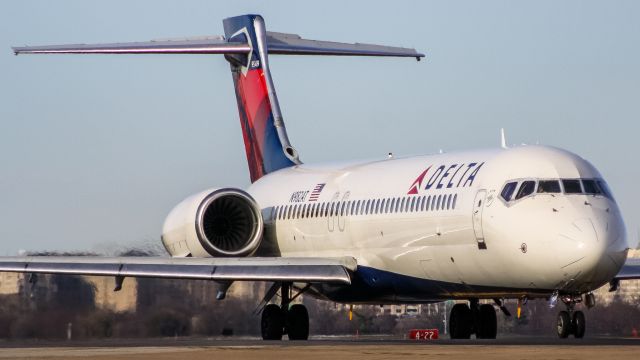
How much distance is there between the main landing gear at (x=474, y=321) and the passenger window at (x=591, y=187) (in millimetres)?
6061

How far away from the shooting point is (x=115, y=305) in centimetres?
3525

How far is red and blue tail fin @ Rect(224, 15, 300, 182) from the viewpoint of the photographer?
116 ft

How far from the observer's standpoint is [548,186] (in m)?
24.4

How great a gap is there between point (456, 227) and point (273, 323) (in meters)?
6.43

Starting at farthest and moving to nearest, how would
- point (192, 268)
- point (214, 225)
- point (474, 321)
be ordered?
point (214, 225) < point (474, 321) < point (192, 268)

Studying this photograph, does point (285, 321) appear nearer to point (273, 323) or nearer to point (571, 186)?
point (273, 323)

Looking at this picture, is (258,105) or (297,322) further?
(258,105)

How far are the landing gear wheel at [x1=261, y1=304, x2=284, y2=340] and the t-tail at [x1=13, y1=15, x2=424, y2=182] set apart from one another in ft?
16.9

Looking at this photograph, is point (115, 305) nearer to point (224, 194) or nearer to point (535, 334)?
point (224, 194)

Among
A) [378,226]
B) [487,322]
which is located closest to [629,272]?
[487,322]

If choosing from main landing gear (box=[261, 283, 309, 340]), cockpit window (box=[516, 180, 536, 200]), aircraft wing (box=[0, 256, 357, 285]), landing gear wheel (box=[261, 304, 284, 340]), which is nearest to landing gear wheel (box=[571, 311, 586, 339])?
cockpit window (box=[516, 180, 536, 200])

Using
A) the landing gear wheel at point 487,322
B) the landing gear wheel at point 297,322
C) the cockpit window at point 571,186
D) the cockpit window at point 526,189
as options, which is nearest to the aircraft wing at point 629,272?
the cockpit window at point 571,186

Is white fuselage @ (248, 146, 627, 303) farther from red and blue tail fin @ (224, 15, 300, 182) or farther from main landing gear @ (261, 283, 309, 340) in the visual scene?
red and blue tail fin @ (224, 15, 300, 182)

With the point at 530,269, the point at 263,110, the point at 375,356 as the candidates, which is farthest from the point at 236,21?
the point at 375,356
